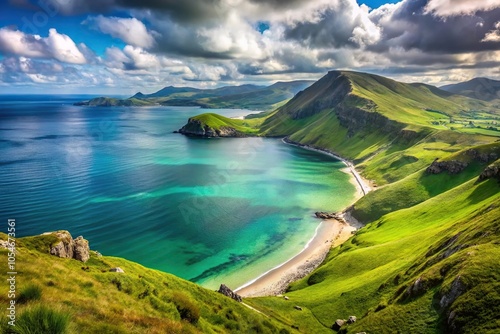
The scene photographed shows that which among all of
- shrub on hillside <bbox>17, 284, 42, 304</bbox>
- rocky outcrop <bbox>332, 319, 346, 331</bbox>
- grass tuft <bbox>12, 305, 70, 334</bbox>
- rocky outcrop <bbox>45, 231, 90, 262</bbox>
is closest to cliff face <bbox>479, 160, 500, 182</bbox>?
rocky outcrop <bbox>332, 319, 346, 331</bbox>

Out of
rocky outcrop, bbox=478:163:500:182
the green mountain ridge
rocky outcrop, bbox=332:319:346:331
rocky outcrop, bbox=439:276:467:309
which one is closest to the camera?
the green mountain ridge

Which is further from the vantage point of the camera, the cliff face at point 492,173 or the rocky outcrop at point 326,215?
the rocky outcrop at point 326,215

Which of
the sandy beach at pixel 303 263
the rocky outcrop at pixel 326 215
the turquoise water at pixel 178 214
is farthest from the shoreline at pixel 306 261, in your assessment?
the turquoise water at pixel 178 214

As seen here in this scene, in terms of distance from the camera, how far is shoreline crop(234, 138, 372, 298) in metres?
88.2

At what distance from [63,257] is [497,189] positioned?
111294 millimetres

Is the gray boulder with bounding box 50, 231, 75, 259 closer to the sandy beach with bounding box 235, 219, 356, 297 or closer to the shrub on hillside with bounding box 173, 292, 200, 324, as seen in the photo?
the shrub on hillside with bounding box 173, 292, 200, 324

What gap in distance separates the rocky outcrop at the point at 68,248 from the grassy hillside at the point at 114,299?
1.01 meters

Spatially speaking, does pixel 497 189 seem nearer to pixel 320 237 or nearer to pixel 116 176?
pixel 320 237

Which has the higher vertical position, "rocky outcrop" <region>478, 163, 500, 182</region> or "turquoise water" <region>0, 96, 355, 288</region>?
"rocky outcrop" <region>478, 163, 500, 182</region>

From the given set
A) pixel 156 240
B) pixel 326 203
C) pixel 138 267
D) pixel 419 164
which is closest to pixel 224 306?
pixel 138 267

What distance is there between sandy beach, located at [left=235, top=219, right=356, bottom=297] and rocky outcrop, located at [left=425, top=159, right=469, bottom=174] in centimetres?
5773

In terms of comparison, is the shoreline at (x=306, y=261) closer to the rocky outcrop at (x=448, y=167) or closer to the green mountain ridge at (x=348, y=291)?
the green mountain ridge at (x=348, y=291)

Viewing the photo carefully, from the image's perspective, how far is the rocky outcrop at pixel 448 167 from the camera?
14412 centimetres

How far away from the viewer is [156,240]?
365 feet
